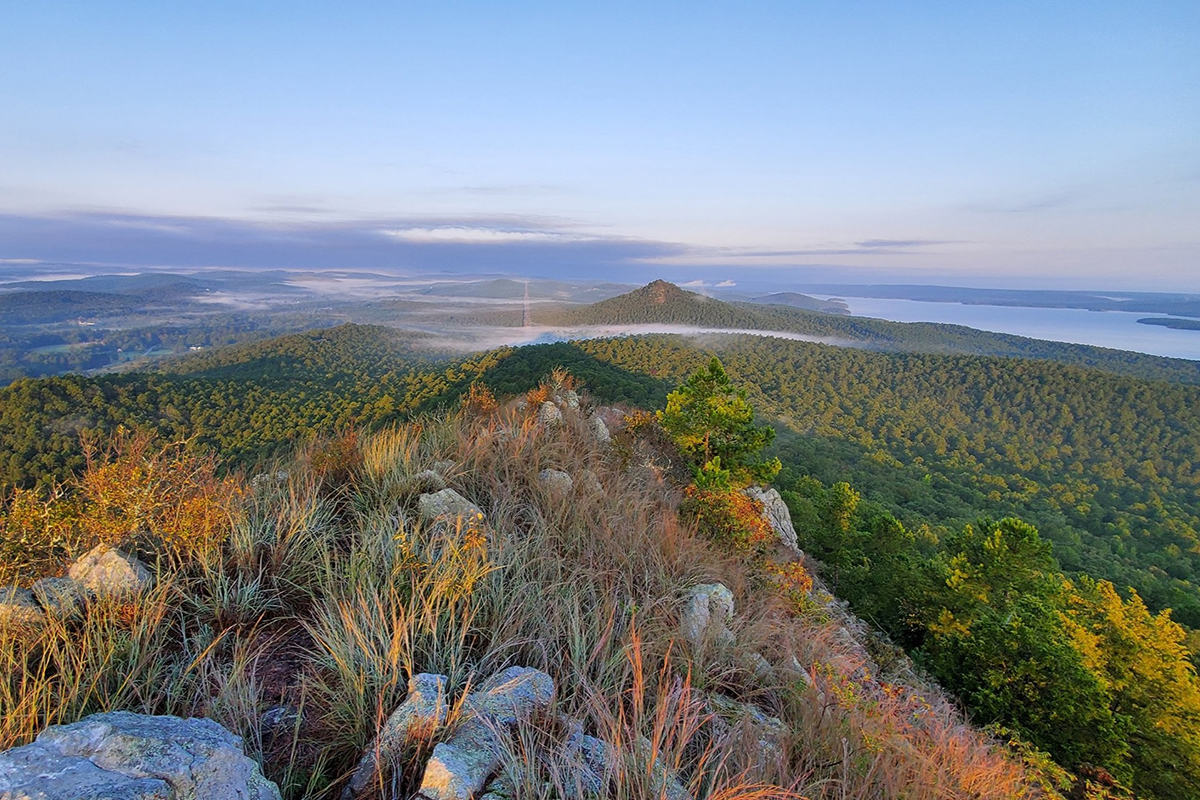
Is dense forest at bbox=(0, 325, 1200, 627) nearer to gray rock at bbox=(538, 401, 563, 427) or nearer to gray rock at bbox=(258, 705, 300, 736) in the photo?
gray rock at bbox=(258, 705, 300, 736)

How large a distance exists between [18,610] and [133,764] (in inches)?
60.8

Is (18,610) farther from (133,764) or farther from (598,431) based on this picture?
(598,431)

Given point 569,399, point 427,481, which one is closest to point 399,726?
Answer: point 427,481

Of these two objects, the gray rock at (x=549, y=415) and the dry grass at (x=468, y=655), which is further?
the gray rock at (x=549, y=415)

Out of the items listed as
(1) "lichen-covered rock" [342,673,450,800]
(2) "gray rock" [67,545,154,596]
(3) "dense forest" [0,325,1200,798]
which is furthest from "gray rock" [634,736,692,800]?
(3) "dense forest" [0,325,1200,798]

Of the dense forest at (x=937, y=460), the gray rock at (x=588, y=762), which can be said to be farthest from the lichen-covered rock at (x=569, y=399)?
the gray rock at (x=588, y=762)

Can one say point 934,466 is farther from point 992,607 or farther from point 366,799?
point 366,799

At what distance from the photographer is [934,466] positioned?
2292 inches

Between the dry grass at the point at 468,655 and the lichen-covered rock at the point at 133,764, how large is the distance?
307mm

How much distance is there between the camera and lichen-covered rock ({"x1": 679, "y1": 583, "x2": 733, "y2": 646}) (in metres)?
3.11

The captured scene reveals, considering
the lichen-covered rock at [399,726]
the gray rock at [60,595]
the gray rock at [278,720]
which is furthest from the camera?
the gray rock at [60,595]

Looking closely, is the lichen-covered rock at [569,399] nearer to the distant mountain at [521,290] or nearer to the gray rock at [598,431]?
the gray rock at [598,431]

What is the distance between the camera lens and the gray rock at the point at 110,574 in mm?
2496

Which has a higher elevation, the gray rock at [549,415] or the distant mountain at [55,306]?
the gray rock at [549,415]
